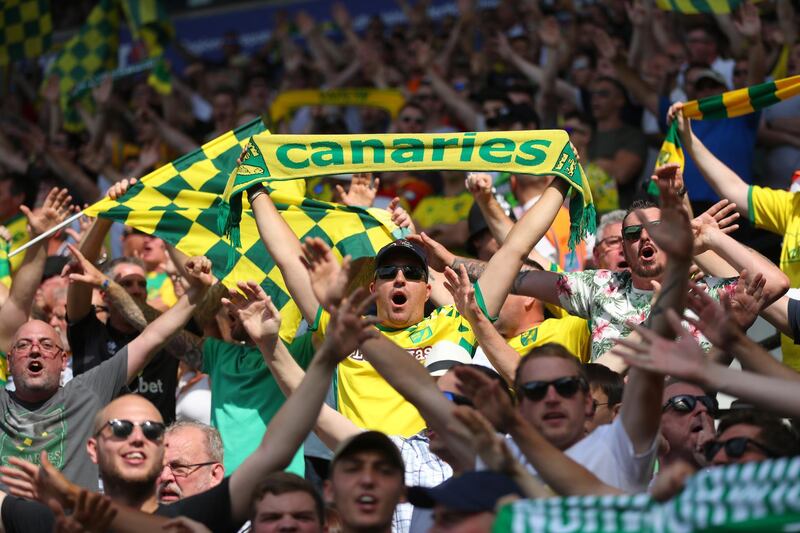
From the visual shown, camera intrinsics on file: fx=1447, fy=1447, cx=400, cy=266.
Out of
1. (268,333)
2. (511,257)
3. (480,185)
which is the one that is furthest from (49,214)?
(511,257)

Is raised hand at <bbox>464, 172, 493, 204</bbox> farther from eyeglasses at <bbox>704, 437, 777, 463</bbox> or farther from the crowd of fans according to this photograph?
eyeglasses at <bbox>704, 437, 777, 463</bbox>

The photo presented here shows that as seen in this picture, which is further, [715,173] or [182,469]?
[715,173]

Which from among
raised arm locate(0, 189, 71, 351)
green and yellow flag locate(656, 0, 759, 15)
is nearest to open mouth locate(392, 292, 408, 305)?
raised arm locate(0, 189, 71, 351)

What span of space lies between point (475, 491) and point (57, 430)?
281 centimetres

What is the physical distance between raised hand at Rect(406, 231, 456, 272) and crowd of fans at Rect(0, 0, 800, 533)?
2cm

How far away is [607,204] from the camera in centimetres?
929

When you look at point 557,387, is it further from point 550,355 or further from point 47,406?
point 47,406

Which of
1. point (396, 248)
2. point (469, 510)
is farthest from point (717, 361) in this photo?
point (396, 248)

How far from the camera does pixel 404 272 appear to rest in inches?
267

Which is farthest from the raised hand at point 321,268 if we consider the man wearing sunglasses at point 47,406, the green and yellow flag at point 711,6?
the green and yellow flag at point 711,6

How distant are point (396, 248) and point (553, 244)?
1.88m

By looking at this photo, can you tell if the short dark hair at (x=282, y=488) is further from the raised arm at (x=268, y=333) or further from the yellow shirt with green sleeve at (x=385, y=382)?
the yellow shirt with green sleeve at (x=385, y=382)

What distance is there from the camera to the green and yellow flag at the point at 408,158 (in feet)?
22.7

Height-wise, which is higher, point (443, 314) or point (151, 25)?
point (151, 25)
